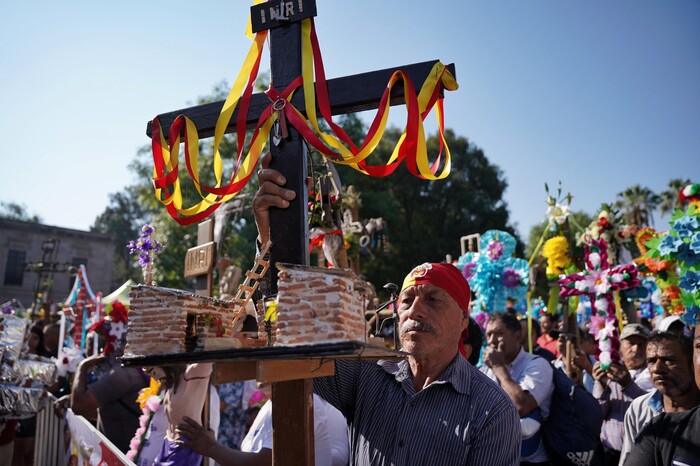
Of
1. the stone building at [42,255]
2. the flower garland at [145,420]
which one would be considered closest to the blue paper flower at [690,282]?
the flower garland at [145,420]

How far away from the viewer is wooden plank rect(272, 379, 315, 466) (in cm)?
195

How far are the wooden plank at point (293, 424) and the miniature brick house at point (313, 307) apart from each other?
1.54 feet

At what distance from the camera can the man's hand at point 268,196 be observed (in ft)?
6.81

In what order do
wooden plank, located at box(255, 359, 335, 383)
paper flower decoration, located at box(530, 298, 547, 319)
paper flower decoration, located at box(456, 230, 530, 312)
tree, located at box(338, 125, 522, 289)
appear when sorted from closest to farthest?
wooden plank, located at box(255, 359, 335, 383)
paper flower decoration, located at box(456, 230, 530, 312)
paper flower decoration, located at box(530, 298, 547, 319)
tree, located at box(338, 125, 522, 289)

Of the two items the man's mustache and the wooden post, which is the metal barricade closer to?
the wooden post

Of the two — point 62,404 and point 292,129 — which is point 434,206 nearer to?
point 62,404

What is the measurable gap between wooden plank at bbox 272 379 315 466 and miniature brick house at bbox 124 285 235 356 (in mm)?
338

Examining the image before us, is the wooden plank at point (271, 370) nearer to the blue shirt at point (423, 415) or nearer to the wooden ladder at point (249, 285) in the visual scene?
the wooden ladder at point (249, 285)

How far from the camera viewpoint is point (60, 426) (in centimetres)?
656

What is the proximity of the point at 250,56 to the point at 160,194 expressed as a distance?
0.76 m

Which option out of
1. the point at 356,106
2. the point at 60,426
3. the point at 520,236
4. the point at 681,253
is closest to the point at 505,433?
the point at 356,106

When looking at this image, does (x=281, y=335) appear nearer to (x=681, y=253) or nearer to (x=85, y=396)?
(x=681, y=253)

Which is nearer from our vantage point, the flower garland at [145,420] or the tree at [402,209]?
the flower garland at [145,420]

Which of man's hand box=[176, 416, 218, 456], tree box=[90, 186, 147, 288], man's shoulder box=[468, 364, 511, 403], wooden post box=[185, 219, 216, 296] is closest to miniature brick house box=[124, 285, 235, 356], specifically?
man's shoulder box=[468, 364, 511, 403]
